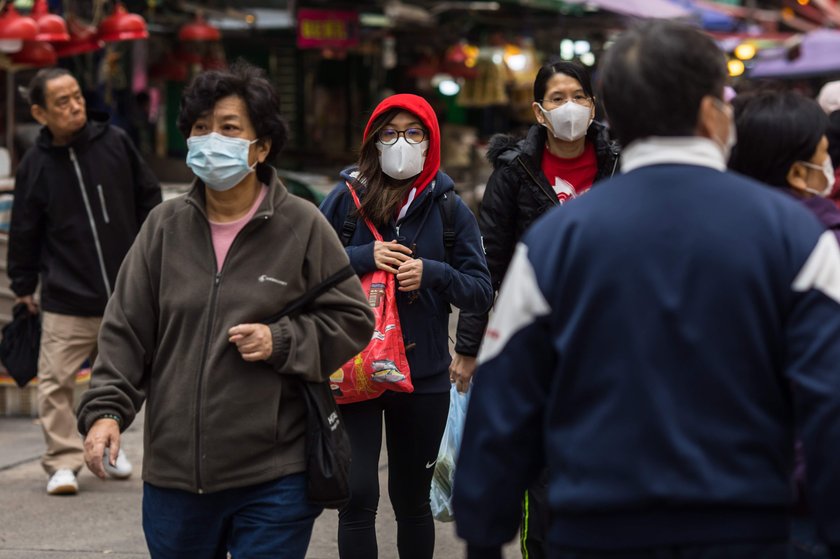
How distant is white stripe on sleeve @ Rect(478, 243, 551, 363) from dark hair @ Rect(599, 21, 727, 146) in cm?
32

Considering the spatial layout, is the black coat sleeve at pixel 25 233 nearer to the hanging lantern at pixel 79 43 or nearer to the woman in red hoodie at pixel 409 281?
the woman in red hoodie at pixel 409 281

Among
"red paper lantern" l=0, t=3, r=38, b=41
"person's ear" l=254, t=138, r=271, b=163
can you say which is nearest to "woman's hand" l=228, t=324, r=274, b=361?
"person's ear" l=254, t=138, r=271, b=163

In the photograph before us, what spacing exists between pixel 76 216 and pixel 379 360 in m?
2.93

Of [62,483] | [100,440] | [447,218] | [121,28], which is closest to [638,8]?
[121,28]

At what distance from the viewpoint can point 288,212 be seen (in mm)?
3744

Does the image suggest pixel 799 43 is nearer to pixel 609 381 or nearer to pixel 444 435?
pixel 444 435

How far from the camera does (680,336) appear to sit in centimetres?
240

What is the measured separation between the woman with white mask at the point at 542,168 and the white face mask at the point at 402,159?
0.33 metres

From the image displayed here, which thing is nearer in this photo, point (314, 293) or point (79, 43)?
point (314, 293)

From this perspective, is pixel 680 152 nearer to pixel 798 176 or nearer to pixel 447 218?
pixel 798 176

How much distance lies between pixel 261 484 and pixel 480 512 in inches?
44.7

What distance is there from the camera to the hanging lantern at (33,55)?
383 inches

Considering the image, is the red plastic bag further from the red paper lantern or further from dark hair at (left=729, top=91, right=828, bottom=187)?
the red paper lantern

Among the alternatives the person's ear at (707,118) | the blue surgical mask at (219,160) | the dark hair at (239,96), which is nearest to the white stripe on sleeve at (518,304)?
the person's ear at (707,118)
